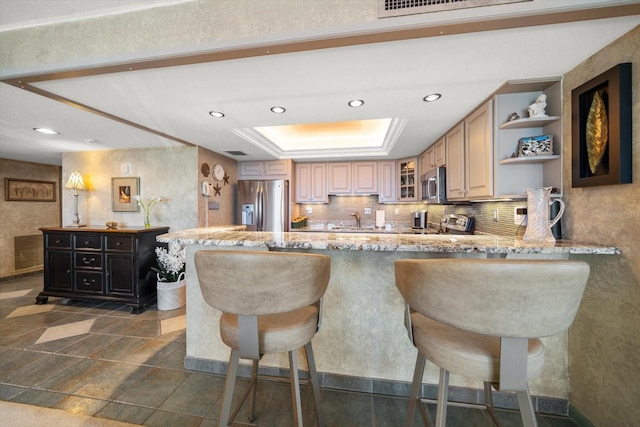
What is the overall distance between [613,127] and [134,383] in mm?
3179

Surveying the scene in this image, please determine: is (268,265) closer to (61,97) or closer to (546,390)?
(546,390)

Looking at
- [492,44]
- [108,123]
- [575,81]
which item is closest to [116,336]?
[108,123]

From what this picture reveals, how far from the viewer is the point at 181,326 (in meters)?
2.55

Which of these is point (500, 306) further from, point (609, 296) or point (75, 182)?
point (75, 182)

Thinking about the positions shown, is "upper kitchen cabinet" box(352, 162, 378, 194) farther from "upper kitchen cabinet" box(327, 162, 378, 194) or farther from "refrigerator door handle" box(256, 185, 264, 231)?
"refrigerator door handle" box(256, 185, 264, 231)

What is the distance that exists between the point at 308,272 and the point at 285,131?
3178 millimetres

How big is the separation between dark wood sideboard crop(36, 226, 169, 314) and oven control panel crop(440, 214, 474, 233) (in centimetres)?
382

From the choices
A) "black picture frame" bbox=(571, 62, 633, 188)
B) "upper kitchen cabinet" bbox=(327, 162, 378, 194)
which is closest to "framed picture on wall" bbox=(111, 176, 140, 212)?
"upper kitchen cabinet" bbox=(327, 162, 378, 194)

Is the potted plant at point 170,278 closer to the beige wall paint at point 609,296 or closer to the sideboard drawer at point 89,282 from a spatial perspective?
the sideboard drawer at point 89,282

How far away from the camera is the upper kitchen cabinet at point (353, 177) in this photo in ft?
14.5

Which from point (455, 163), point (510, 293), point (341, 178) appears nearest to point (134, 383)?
point (510, 293)

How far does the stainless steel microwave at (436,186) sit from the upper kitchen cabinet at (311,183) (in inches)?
69.8

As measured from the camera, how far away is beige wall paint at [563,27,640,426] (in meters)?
1.14

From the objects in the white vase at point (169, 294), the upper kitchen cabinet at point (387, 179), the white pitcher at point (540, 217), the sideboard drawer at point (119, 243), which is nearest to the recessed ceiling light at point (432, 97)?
the white pitcher at point (540, 217)
